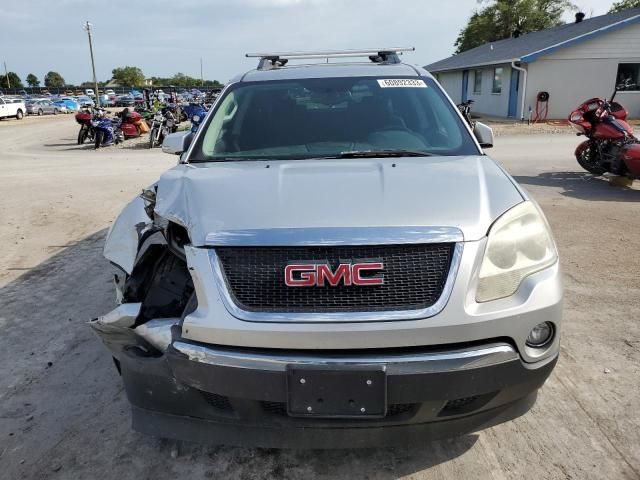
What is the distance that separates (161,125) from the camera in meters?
16.5

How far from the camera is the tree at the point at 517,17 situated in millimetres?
50406

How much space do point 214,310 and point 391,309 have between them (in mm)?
701

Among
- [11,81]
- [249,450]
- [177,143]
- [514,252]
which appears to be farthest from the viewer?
[11,81]

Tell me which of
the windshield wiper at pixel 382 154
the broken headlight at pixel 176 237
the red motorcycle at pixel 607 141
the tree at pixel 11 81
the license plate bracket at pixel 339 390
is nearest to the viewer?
the license plate bracket at pixel 339 390

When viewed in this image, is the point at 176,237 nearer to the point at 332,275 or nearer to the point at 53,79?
the point at 332,275

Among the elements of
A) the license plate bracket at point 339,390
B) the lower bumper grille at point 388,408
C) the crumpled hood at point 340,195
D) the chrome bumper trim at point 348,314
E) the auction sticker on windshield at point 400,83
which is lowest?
the lower bumper grille at point 388,408

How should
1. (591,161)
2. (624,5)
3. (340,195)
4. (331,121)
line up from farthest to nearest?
(624,5) → (591,161) → (331,121) → (340,195)

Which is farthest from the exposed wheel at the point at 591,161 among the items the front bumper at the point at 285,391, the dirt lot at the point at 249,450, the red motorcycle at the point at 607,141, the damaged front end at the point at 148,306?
the damaged front end at the point at 148,306

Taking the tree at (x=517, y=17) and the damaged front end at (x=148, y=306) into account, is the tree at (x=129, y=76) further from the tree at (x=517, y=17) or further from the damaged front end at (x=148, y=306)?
the damaged front end at (x=148, y=306)

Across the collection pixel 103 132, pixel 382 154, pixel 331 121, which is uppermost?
pixel 331 121

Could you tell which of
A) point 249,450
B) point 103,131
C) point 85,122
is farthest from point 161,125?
point 249,450

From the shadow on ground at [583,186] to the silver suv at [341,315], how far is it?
6.45 meters

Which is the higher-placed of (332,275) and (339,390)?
(332,275)

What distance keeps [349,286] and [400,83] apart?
2.15m
